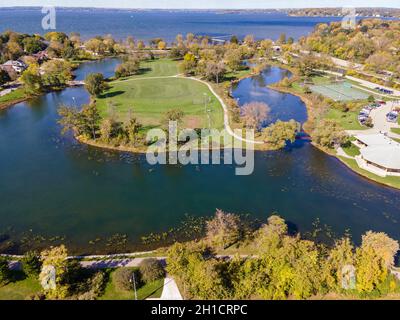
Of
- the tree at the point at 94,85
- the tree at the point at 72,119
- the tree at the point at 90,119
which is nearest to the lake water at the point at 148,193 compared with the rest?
the tree at the point at 72,119

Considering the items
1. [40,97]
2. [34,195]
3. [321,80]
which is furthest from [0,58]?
[321,80]

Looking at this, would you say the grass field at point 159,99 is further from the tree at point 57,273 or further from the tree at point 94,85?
the tree at point 57,273

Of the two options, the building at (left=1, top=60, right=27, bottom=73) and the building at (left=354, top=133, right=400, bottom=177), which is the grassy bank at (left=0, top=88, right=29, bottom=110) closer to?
the building at (left=1, top=60, right=27, bottom=73)

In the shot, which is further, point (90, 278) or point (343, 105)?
point (343, 105)

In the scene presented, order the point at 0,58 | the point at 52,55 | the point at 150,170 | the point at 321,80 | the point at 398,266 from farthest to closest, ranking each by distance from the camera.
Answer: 1. the point at 52,55
2. the point at 0,58
3. the point at 321,80
4. the point at 150,170
5. the point at 398,266

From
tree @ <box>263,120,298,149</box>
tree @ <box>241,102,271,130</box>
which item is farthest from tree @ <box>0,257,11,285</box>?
tree @ <box>241,102,271,130</box>

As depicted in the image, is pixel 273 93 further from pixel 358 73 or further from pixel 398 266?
pixel 398 266
